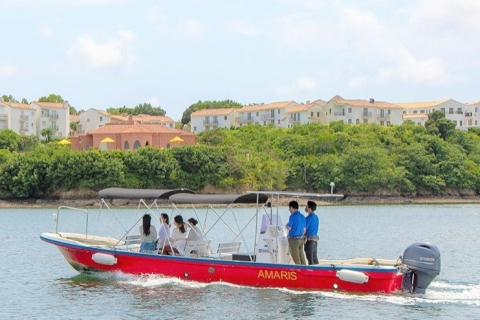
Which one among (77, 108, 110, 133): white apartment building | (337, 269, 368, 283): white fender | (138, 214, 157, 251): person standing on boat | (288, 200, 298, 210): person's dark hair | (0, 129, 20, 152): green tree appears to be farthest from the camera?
(77, 108, 110, 133): white apartment building

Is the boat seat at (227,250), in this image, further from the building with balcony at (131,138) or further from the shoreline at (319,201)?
the building with balcony at (131,138)

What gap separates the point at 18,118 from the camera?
12731 centimetres

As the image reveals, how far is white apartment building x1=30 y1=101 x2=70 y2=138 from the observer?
5177 inches

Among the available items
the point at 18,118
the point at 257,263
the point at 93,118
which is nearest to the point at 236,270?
the point at 257,263

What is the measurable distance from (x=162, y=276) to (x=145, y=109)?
158 m

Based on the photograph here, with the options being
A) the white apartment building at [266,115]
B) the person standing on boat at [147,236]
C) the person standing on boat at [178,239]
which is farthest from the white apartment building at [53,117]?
the person standing on boat at [178,239]

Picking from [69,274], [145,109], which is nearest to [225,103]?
[145,109]

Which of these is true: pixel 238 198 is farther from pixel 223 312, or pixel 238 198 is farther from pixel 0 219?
pixel 0 219

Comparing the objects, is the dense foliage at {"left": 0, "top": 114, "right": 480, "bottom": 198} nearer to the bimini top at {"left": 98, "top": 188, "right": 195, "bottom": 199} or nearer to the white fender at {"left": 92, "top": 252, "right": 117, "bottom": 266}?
the bimini top at {"left": 98, "top": 188, "right": 195, "bottom": 199}

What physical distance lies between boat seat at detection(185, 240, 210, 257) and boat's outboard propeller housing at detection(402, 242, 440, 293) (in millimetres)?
6138

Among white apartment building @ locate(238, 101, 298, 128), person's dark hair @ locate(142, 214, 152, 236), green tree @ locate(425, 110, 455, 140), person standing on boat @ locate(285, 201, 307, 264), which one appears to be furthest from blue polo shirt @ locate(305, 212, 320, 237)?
white apartment building @ locate(238, 101, 298, 128)

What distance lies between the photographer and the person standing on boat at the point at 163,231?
25.2 meters

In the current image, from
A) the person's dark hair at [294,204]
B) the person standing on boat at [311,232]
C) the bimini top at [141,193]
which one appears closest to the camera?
the person's dark hair at [294,204]

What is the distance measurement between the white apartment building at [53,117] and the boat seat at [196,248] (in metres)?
109
